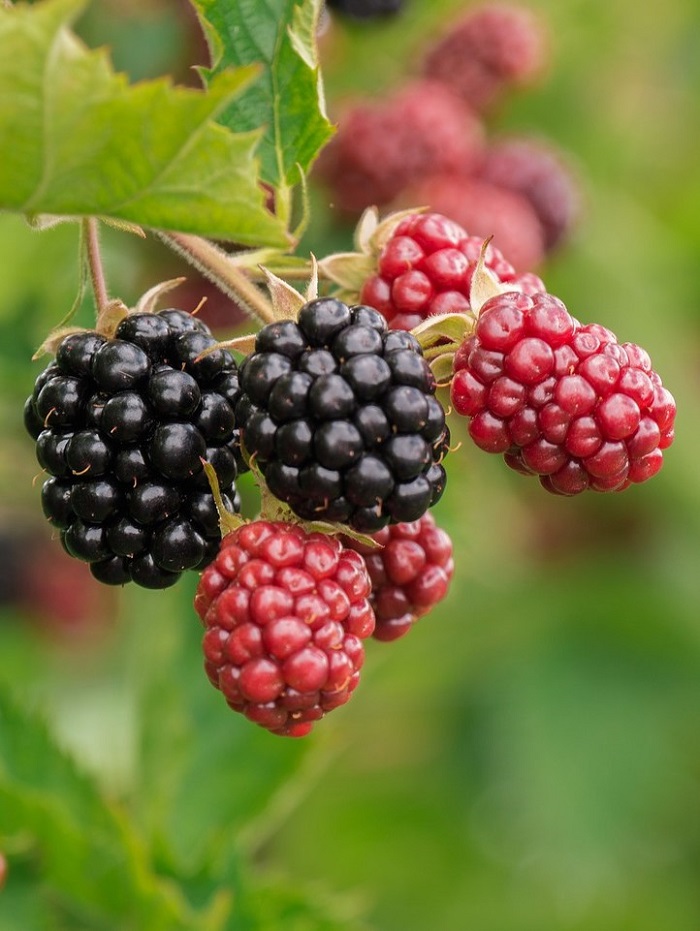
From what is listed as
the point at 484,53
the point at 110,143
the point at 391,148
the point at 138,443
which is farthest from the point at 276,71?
the point at 484,53

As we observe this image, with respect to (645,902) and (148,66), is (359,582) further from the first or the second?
(645,902)

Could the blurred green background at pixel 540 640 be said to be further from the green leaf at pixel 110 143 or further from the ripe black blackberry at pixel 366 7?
the green leaf at pixel 110 143

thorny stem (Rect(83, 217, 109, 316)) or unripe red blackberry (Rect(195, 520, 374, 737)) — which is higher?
thorny stem (Rect(83, 217, 109, 316))

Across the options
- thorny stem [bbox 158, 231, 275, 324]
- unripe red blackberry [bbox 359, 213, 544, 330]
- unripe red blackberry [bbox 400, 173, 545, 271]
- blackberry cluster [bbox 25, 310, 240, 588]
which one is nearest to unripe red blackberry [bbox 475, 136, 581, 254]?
unripe red blackberry [bbox 400, 173, 545, 271]

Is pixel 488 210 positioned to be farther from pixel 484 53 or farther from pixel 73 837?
pixel 73 837

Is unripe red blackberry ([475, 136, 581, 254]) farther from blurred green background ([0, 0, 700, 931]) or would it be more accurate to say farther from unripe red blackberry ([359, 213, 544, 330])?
unripe red blackberry ([359, 213, 544, 330])
